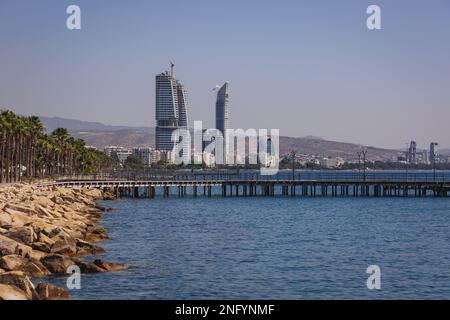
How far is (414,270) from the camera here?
35.9m

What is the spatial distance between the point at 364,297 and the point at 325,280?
3.65 meters

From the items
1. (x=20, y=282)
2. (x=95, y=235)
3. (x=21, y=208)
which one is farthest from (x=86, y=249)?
(x=20, y=282)

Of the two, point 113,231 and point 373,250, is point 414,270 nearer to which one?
point 373,250

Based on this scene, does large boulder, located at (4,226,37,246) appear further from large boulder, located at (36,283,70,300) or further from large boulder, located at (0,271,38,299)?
large boulder, located at (36,283,70,300)

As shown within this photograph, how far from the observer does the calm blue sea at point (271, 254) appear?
97.9 ft

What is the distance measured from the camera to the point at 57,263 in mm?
31125

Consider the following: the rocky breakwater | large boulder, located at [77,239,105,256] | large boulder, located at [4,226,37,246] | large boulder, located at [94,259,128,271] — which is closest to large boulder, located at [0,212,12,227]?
the rocky breakwater

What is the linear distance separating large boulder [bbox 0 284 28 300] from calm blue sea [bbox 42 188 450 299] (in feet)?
14.5

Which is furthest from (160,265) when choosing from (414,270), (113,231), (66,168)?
(66,168)

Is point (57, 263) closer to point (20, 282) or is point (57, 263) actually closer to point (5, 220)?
point (20, 282)

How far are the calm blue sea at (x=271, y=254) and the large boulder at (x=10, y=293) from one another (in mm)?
4413

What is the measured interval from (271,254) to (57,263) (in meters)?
14.1
